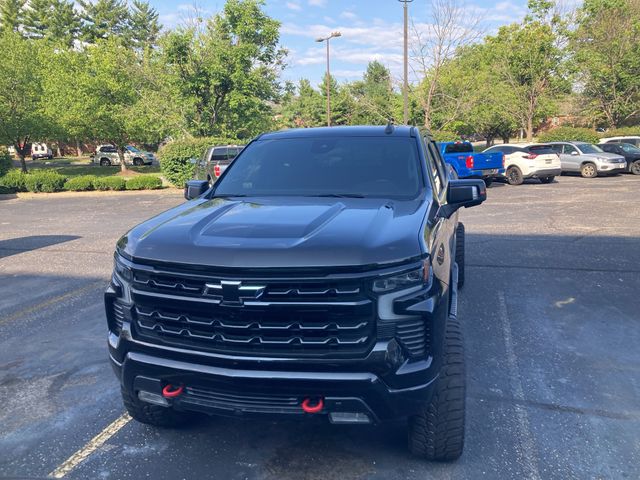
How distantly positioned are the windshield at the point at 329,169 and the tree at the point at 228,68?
19.6m

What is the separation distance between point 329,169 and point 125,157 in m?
41.0

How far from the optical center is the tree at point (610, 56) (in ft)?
110

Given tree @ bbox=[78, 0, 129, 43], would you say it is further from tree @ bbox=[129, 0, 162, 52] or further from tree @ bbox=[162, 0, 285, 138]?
tree @ bbox=[162, 0, 285, 138]

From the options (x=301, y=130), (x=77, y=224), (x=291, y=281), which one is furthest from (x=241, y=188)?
(x=77, y=224)

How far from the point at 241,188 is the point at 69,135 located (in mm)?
31027

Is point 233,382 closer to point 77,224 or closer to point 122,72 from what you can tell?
point 77,224

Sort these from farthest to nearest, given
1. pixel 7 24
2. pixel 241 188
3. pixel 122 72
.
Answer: pixel 7 24
pixel 122 72
pixel 241 188

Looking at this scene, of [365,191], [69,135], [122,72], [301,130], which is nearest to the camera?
[365,191]

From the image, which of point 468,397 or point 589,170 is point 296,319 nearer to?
point 468,397

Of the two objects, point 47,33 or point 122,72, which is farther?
point 47,33

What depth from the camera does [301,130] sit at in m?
4.67

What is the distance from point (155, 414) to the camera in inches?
131

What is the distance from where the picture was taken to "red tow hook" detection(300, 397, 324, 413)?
248cm

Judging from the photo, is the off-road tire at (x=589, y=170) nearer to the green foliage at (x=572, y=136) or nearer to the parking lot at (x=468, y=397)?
the green foliage at (x=572, y=136)
